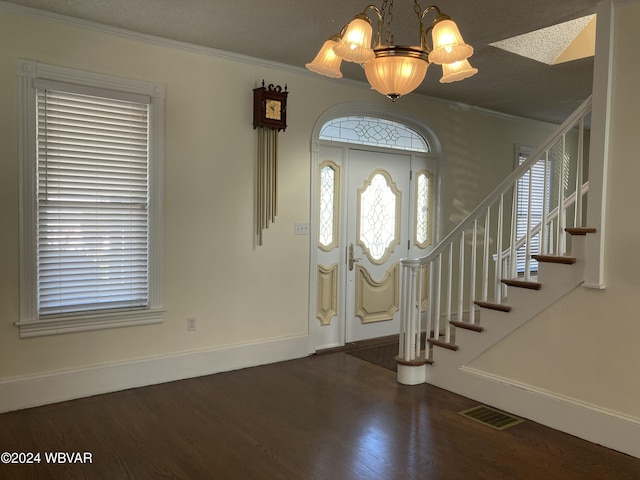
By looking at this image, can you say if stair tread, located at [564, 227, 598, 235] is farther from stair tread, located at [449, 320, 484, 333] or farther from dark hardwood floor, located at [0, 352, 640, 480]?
dark hardwood floor, located at [0, 352, 640, 480]

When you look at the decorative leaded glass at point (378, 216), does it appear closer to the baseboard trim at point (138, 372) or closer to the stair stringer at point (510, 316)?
the baseboard trim at point (138, 372)

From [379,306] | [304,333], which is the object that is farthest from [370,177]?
[304,333]

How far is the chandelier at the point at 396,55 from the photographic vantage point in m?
2.19

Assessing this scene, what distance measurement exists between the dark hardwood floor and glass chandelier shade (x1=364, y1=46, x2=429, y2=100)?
74.9 inches

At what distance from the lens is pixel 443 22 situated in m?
2.21

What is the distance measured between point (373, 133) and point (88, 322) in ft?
10.5

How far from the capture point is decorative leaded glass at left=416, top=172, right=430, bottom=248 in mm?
5746

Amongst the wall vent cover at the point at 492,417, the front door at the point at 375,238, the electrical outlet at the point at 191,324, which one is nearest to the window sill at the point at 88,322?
the electrical outlet at the point at 191,324

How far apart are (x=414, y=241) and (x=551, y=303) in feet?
8.17

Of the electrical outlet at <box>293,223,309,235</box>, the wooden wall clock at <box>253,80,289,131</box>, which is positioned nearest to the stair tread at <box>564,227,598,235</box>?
the electrical outlet at <box>293,223,309,235</box>

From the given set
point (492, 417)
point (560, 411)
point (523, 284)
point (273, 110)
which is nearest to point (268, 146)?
point (273, 110)

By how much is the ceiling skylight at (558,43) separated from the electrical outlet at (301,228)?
2.11m

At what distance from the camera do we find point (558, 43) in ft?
13.7

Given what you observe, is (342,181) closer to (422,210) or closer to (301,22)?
(422,210)
